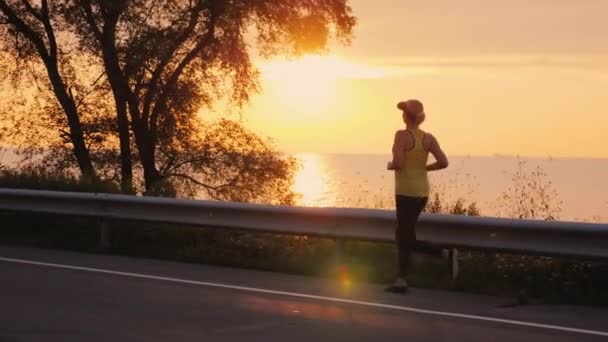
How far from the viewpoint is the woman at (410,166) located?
357 inches

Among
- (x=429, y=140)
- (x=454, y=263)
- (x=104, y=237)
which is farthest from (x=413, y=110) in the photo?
(x=104, y=237)

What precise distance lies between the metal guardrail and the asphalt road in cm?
68

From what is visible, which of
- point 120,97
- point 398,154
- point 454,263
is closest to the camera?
point 398,154

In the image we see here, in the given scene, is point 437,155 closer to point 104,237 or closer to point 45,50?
point 104,237

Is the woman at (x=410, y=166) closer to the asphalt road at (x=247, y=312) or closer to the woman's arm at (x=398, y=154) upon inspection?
the woman's arm at (x=398, y=154)

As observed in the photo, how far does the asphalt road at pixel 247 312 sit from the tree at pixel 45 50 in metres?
14.4

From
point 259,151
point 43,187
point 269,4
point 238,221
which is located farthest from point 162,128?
point 238,221

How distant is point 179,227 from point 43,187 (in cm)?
380

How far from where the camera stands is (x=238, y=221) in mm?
11461

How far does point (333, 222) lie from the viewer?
10586 millimetres

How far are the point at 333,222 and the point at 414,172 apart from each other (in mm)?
1777

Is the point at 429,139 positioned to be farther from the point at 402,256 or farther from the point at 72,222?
the point at 72,222

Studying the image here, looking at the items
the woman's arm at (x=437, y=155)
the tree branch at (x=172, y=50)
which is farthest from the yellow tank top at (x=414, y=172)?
the tree branch at (x=172, y=50)

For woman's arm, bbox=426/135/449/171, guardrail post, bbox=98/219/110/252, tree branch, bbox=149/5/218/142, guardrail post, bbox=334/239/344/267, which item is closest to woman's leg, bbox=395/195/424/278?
woman's arm, bbox=426/135/449/171
